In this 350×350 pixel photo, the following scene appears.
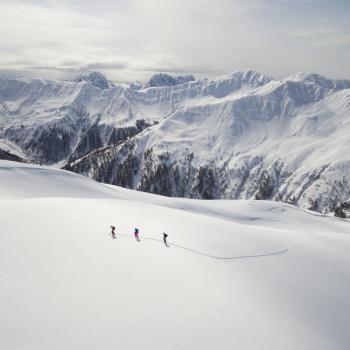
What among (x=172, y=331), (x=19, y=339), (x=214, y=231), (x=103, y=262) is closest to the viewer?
(x=19, y=339)

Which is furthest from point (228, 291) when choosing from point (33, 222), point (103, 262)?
point (33, 222)

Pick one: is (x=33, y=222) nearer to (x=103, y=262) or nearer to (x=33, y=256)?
(x=33, y=256)

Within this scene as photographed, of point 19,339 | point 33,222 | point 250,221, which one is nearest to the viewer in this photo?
point 19,339

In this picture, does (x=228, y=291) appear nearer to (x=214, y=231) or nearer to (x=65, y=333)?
(x=65, y=333)

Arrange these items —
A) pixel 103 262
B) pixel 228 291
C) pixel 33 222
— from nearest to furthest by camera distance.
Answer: pixel 228 291 → pixel 103 262 → pixel 33 222

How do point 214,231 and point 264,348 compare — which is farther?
point 214,231

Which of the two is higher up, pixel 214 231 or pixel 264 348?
pixel 214 231

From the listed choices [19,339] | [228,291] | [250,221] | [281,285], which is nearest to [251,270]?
[281,285]
